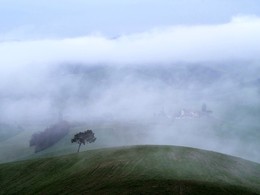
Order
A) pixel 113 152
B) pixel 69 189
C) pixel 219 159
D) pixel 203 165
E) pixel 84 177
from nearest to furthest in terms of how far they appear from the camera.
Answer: pixel 69 189 < pixel 84 177 < pixel 203 165 < pixel 219 159 < pixel 113 152

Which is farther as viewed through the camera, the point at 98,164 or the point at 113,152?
the point at 113,152

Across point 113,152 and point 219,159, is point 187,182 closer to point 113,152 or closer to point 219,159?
point 219,159

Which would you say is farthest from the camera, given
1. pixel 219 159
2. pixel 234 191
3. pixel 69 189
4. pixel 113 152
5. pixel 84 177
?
pixel 113 152

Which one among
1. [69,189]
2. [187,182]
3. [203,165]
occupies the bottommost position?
[69,189]

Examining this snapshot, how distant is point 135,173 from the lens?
10100 centimetres

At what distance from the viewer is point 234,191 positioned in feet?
283

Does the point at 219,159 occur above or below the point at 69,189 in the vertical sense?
above

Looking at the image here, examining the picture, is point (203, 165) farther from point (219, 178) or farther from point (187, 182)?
point (187, 182)

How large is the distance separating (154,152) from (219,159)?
854 inches

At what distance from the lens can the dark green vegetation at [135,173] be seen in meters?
87.8

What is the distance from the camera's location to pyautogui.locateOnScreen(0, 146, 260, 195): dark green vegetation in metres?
87.8

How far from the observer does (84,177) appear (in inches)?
4067

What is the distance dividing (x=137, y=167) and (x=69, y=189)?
2226 cm

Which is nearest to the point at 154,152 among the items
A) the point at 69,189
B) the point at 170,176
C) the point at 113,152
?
the point at 113,152
